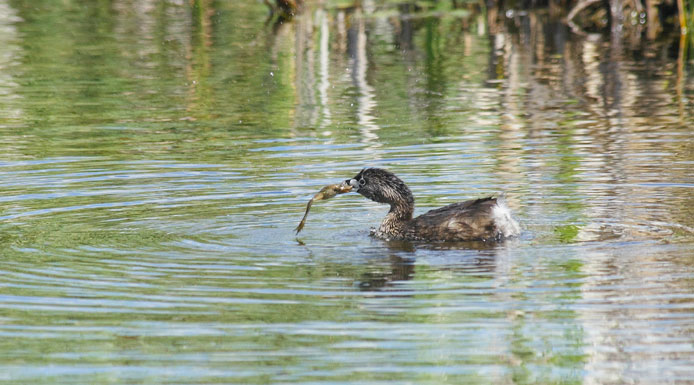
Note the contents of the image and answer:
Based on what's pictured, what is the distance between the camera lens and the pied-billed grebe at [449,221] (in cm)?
945

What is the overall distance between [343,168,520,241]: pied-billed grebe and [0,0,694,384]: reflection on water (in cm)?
14

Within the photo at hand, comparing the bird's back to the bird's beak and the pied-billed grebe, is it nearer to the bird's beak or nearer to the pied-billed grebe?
the pied-billed grebe

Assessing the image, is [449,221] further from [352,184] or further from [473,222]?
[352,184]

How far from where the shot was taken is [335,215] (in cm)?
1071

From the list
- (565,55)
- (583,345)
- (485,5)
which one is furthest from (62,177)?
(485,5)

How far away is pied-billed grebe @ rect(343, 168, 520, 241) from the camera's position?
9453 millimetres

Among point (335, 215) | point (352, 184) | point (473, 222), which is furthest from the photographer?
point (335, 215)

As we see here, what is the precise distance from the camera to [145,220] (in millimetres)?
10078

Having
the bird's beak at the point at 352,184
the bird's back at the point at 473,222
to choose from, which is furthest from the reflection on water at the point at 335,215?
the bird's beak at the point at 352,184

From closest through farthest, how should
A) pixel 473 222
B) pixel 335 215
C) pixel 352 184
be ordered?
1. pixel 473 222
2. pixel 352 184
3. pixel 335 215

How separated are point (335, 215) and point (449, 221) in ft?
4.78

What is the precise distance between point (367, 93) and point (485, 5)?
451 inches

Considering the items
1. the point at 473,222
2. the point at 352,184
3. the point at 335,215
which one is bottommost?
the point at 335,215

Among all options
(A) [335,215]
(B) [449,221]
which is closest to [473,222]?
(B) [449,221]
